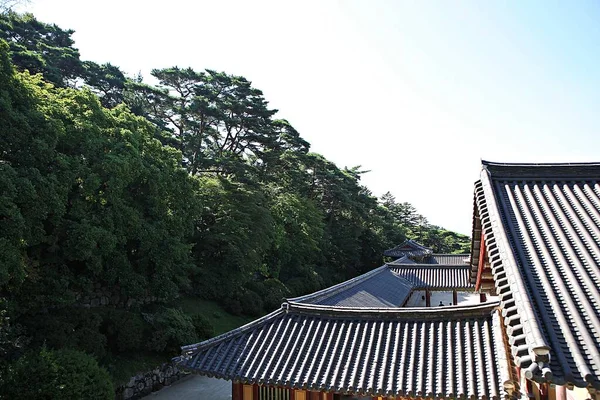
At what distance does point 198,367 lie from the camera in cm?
865

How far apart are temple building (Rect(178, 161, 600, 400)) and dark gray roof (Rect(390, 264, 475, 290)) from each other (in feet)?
62.1

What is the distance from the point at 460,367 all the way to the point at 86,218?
487 inches

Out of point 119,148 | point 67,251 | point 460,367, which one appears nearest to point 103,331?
point 67,251

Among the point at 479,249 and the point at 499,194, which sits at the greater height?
the point at 499,194

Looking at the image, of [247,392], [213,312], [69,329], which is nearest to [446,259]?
[213,312]

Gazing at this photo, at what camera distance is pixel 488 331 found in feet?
26.0

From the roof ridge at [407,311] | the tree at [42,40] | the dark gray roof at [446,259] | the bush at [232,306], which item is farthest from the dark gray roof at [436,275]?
the tree at [42,40]

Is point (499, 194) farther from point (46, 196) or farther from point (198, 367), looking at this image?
point (46, 196)

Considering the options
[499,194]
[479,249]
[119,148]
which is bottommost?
[479,249]

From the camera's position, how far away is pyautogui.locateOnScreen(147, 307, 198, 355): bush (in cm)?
1662

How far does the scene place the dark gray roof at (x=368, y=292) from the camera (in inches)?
616

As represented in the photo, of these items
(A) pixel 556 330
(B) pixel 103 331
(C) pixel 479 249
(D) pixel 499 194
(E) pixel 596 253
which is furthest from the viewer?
(B) pixel 103 331

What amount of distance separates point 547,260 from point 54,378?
37.1 ft

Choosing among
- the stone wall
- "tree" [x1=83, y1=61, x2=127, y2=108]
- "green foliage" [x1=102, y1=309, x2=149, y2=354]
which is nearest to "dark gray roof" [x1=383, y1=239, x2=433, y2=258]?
"tree" [x1=83, y1=61, x2=127, y2=108]
